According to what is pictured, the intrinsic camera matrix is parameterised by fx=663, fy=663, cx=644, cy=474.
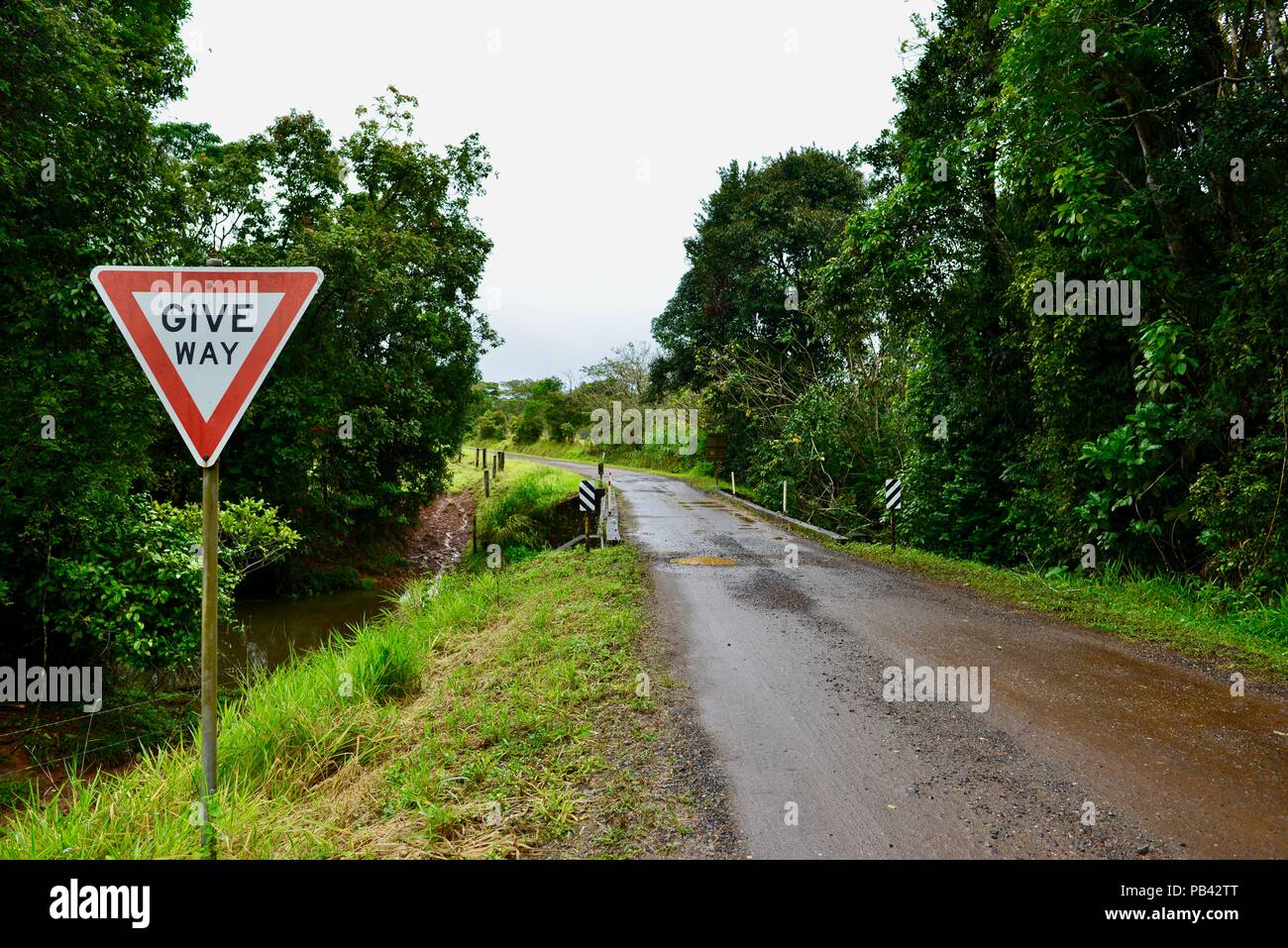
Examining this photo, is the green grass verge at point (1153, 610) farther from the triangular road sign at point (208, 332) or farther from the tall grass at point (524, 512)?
the tall grass at point (524, 512)

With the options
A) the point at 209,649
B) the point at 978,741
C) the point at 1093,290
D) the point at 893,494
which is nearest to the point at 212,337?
Answer: the point at 209,649

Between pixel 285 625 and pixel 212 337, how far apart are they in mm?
12289

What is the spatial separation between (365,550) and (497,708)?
15.4m

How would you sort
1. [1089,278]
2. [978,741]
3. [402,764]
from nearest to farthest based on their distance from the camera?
[402,764], [978,741], [1089,278]

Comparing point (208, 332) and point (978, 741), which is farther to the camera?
point (978, 741)

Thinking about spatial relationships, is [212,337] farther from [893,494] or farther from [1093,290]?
[893,494]

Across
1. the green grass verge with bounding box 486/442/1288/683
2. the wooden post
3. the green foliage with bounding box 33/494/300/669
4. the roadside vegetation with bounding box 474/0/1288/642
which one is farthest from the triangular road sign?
the roadside vegetation with bounding box 474/0/1288/642

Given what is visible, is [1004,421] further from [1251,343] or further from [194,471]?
[194,471]

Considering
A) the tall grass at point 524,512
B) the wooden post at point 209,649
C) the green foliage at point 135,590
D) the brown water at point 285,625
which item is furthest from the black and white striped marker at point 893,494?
the wooden post at point 209,649

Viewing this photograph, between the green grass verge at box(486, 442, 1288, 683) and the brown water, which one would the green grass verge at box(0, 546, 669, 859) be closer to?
the green grass verge at box(486, 442, 1288, 683)

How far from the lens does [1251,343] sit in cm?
643

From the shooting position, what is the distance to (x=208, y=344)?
2.80 m

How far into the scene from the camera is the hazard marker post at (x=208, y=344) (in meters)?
2.71

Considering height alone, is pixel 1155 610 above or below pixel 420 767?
above
